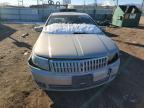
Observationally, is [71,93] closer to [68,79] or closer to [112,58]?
[68,79]

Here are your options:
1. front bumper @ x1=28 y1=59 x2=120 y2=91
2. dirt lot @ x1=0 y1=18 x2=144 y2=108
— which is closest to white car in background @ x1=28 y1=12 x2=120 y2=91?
front bumper @ x1=28 y1=59 x2=120 y2=91

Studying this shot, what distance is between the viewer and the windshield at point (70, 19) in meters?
6.17

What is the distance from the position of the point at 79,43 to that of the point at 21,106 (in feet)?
5.38

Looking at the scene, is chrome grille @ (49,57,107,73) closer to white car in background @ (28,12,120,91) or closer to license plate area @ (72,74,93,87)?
white car in background @ (28,12,120,91)

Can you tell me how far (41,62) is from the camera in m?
3.83

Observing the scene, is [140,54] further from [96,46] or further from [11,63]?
[11,63]

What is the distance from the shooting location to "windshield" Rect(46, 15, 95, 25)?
20.2 ft

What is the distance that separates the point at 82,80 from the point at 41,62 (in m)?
0.80

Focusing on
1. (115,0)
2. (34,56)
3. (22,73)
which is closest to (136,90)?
(34,56)

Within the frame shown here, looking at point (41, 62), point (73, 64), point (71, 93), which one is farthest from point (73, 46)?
point (71, 93)

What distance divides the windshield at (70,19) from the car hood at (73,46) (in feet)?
4.26

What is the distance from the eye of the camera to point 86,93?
14.5 ft

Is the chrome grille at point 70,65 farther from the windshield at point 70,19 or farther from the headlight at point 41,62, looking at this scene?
the windshield at point 70,19

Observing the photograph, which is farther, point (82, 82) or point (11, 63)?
point (11, 63)
